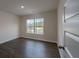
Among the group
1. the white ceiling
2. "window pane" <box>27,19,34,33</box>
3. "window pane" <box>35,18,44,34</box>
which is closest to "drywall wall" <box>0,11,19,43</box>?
"window pane" <box>27,19,34,33</box>

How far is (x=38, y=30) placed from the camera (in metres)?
7.04

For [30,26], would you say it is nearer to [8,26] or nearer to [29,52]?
[8,26]

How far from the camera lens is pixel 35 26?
7.28 meters

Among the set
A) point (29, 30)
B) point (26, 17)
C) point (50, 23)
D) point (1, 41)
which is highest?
point (26, 17)

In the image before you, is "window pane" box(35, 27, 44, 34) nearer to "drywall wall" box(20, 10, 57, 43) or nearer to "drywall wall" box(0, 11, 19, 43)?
"drywall wall" box(20, 10, 57, 43)

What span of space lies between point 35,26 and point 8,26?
93.6 inches

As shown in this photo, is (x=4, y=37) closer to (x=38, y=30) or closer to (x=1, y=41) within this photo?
(x=1, y=41)

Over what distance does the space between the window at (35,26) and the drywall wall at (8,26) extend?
48.6 inches

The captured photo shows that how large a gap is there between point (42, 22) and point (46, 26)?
595mm

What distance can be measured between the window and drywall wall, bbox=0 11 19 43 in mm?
1236

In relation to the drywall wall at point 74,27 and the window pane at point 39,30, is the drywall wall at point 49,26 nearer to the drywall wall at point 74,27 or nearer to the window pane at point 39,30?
the window pane at point 39,30

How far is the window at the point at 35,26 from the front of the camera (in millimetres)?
6754

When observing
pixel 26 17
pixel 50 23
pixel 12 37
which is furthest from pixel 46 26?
pixel 12 37

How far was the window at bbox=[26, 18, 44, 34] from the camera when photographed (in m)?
6.75
